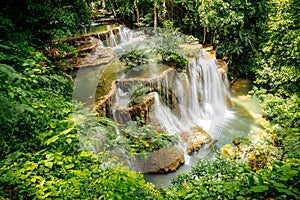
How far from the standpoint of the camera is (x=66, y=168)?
7.93ft

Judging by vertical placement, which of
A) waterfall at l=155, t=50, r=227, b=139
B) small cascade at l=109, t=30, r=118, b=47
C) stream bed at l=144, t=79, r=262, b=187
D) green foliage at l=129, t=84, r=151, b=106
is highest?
small cascade at l=109, t=30, r=118, b=47

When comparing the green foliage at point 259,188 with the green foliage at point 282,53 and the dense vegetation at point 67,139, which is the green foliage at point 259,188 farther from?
the green foliage at point 282,53

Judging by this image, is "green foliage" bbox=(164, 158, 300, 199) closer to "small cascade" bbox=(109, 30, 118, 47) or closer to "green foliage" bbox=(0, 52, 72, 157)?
"green foliage" bbox=(0, 52, 72, 157)

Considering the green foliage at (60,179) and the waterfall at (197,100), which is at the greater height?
the green foliage at (60,179)

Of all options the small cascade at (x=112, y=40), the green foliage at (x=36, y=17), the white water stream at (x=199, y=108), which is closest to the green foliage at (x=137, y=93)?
the white water stream at (x=199, y=108)

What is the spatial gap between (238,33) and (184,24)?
10.9 feet

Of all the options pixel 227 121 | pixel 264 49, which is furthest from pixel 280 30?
pixel 227 121

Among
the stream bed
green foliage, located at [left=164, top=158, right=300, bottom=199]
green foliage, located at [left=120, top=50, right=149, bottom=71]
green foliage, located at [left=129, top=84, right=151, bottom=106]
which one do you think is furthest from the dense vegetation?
green foliage, located at [left=120, top=50, right=149, bottom=71]

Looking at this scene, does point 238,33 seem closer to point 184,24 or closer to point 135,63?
point 184,24

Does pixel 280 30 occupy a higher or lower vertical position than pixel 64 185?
higher

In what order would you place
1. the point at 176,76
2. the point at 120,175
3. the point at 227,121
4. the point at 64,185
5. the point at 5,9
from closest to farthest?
the point at 64,185 → the point at 120,175 → the point at 5,9 → the point at 176,76 → the point at 227,121

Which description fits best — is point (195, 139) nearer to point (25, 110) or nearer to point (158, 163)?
point (158, 163)

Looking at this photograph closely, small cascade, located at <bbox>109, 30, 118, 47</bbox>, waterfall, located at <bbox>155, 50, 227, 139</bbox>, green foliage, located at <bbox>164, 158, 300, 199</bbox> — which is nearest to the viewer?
green foliage, located at <bbox>164, 158, 300, 199</bbox>

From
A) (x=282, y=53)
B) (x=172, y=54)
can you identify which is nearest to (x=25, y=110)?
(x=172, y=54)
